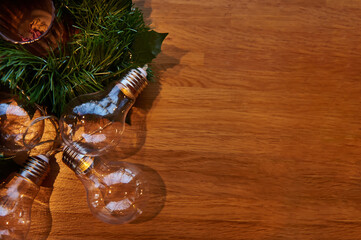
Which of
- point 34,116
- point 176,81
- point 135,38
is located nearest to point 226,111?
point 176,81

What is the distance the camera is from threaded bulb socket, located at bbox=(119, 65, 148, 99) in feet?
1.54

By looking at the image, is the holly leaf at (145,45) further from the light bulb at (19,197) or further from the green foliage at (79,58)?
the light bulb at (19,197)

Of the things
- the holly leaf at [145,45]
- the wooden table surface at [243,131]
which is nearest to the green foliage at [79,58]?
the holly leaf at [145,45]

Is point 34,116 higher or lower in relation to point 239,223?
higher

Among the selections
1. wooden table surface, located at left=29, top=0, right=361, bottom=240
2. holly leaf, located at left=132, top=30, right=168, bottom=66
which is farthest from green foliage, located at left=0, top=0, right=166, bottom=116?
wooden table surface, located at left=29, top=0, right=361, bottom=240

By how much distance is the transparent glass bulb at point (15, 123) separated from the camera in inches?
18.8

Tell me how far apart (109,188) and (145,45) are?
0.24 metres

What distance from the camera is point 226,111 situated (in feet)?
1.86

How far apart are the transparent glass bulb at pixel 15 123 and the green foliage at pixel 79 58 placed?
0.02 m

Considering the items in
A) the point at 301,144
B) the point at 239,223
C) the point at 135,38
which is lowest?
the point at 239,223

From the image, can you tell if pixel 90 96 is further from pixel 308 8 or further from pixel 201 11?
pixel 308 8

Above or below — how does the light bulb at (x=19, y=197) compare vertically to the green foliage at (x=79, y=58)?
below

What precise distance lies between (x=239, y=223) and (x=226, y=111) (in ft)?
0.66

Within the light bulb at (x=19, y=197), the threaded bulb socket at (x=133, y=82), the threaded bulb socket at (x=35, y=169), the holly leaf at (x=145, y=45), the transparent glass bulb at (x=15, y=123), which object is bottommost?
the light bulb at (x=19, y=197)
